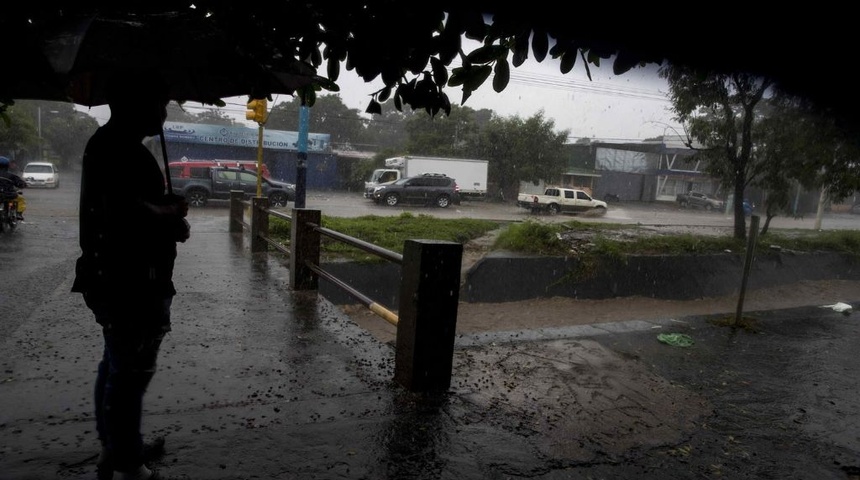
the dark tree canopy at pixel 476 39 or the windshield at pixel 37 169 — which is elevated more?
the dark tree canopy at pixel 476 39

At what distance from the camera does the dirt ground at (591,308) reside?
→ 9367 mm

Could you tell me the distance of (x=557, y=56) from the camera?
3016 mm

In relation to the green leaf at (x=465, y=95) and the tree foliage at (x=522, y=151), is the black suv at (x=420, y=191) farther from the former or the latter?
the green leaf at (x=465, y=95)

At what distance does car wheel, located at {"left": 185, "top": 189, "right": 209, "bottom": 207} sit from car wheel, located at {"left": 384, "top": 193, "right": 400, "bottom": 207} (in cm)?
809

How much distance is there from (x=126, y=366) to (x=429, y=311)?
1.83 metres

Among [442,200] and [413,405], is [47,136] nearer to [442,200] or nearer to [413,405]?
[442,200]

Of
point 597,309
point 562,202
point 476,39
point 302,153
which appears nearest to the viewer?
point 476,39

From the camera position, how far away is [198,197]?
21.1 metres

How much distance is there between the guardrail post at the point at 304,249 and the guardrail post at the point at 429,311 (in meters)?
2.83

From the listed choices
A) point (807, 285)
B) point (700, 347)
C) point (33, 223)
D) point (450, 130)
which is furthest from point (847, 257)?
point (450, 130)

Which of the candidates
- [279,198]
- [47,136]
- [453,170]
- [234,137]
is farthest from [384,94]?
[47,136]

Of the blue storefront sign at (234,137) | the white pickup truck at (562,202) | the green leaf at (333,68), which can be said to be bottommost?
the white pickup truck at (562,202)

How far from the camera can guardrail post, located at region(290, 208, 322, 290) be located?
20.9 ft

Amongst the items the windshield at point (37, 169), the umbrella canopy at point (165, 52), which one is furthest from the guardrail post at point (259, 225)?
the windshield at point (37, 169)
